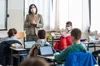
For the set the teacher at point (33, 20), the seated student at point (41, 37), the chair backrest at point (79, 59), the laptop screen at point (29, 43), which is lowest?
the chair backrest at point (79, 59)

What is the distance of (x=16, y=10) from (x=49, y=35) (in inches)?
53.3

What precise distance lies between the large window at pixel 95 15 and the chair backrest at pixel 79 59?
16.7 ft

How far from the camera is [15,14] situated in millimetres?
7840

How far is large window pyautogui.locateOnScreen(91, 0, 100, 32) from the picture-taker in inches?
330

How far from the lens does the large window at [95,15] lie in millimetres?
8375

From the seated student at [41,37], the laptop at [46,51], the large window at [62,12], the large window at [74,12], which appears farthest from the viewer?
the large window at [74,12]

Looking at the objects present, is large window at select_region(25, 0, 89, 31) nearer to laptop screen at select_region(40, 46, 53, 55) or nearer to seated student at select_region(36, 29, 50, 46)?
seated student at select_region(36, 29, 50, 46)

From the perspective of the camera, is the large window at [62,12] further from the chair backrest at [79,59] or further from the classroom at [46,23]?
the chair backrest at [79,59]

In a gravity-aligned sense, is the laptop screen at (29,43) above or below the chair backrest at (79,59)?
above

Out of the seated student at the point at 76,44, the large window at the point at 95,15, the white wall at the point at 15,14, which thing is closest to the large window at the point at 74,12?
the large window at the point at 95,15

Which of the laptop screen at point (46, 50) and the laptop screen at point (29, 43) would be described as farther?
the laptop screen at point (29, 43)

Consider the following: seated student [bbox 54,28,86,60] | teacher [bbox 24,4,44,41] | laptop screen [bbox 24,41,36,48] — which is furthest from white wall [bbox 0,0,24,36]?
seated student [bbox 54,28,86,60]

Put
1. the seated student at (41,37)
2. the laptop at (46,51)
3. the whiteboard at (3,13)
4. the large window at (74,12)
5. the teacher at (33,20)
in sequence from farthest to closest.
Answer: the large window at (74,12), the whiteboard at (3,13), the teacher at (33,20), the seated student at (41,37), the laptop at (46,51)

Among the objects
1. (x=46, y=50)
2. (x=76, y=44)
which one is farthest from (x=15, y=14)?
(x=76, y=44)
